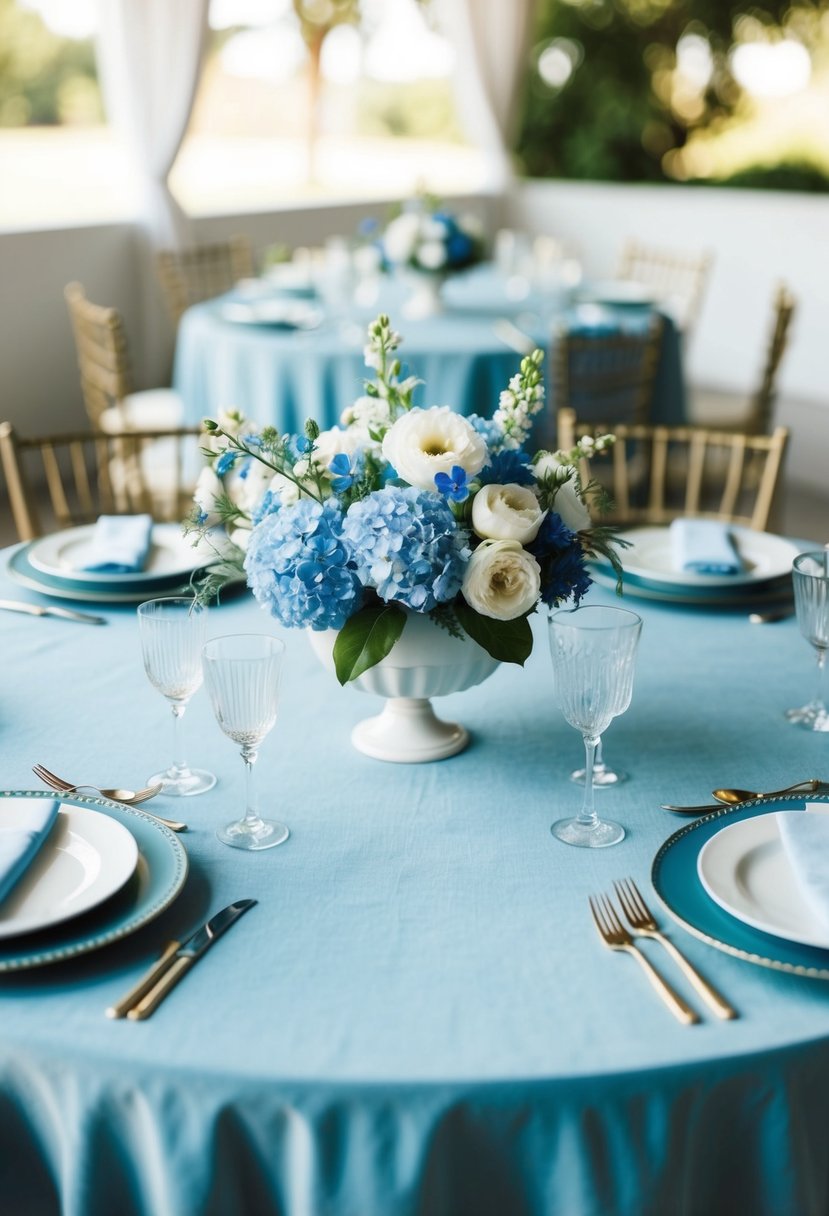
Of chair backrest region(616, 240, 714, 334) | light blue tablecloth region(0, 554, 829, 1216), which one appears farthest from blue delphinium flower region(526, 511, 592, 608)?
chair backrest region(616, 240, 714, 334)

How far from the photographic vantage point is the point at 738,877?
3.59 feet

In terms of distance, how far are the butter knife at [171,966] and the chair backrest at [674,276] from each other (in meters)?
Result: 4.07

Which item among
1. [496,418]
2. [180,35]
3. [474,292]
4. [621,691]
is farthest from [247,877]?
[180,35]

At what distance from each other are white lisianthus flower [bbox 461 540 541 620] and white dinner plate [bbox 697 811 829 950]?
285 millimetres

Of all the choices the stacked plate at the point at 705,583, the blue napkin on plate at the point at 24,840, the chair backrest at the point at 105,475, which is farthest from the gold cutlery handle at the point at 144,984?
the chair backrest at the point at 105,475

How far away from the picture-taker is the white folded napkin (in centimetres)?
103

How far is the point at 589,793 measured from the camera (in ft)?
3.92

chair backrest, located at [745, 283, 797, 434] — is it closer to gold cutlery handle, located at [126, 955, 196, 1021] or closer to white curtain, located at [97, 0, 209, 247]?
white curtain, located at [97, 0, 209, 247]

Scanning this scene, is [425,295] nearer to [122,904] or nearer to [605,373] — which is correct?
[605,373]

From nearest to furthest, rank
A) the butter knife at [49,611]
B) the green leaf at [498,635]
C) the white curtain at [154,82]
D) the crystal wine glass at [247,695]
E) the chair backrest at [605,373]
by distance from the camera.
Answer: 1. the crystal wine glass at [247,695]
2. the green leaf at [498,635]
3. the butter knife at [49,611]
4. the chair backrest at [605,373]
5. the white curtain at [154,82]

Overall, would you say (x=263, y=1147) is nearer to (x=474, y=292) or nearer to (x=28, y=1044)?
(x=28, y=1044)

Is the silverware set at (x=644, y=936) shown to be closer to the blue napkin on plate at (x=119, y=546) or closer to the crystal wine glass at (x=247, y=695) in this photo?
the crystal wine glass at (x=247, y=695)

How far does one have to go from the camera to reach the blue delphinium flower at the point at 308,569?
1.19 metres

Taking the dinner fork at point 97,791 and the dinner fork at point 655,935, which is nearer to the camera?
the dinner fork at point 655,935
